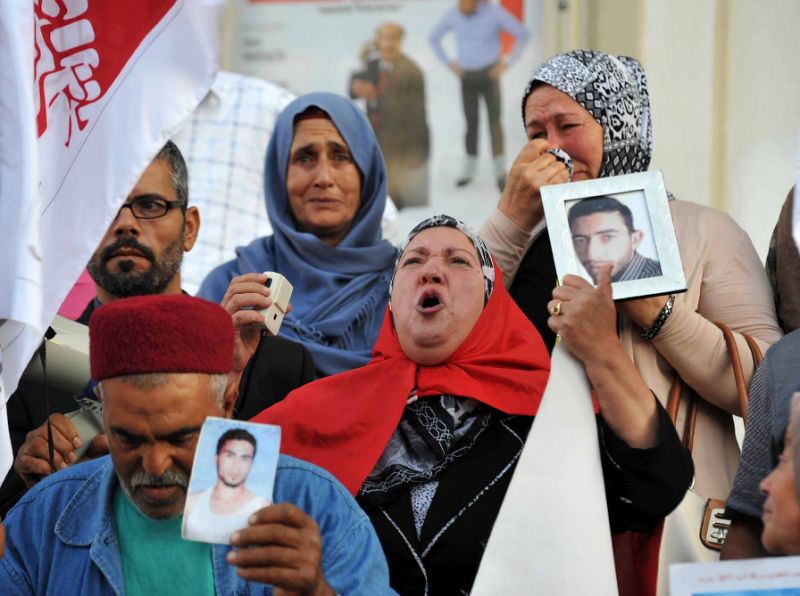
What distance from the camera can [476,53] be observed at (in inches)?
321

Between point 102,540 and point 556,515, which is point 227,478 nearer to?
point 102,540

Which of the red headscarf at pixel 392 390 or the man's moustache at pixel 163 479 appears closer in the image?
the man's moustache at pixel 163 479

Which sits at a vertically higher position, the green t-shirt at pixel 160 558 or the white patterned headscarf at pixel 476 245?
the white patterned headscarf at pixel 476 245

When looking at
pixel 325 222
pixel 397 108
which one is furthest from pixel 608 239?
pixel 397 108

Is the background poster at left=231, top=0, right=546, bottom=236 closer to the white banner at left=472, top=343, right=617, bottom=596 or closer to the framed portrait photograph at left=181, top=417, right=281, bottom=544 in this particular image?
the white banner at left=472, top=343, right=617, bottom=596

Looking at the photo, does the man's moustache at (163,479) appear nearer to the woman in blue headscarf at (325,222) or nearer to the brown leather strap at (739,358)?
the brown leather strap at (739,358)

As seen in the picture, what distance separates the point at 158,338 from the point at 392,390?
36.5 inches

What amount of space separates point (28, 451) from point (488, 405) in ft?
3.85

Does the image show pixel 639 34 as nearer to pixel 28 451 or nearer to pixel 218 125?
pixel 218 125

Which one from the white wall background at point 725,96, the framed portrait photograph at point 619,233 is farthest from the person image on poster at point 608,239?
the white wall background at point 725,96

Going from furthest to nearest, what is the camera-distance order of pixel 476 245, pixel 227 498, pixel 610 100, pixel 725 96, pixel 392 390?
pixel 725 96
pixel 610 100
pixel 476 245
pixel 392 390
pixel 227 498

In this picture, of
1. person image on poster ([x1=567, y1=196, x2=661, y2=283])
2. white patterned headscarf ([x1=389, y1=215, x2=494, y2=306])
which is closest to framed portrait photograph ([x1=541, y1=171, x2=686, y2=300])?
person image on poster ([x1=567, y1=196, x2=661, y2=283])

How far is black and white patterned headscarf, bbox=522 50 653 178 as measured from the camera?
4.75m

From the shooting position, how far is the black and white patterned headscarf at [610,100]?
187 inches
